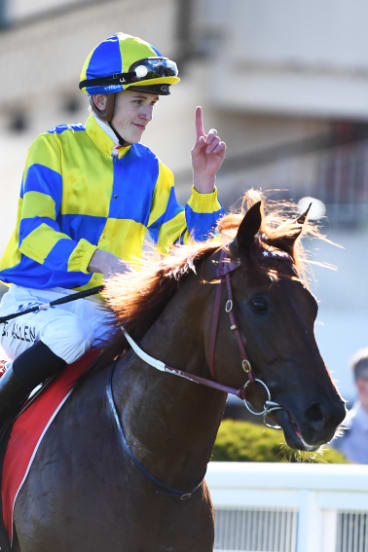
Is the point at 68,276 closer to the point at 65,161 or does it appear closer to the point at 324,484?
the point at 65,161

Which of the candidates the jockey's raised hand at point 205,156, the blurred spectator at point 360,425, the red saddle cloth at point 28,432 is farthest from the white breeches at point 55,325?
the blurred spectator at point 360,425

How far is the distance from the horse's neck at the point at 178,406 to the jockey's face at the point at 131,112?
783 millimetres

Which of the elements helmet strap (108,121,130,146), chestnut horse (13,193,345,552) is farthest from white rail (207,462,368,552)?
helmet strap (108,121,130,146)

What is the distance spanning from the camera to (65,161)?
393cm

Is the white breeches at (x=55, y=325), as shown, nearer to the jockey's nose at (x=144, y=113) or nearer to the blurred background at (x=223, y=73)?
the jockey's nose at (x=144, y=113)

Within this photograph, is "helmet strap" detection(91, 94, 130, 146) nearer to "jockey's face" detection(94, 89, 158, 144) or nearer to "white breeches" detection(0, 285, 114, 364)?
"jockey's face" detection(94, 89, 158, 144)

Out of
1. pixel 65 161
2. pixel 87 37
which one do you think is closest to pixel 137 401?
pixel 65 161

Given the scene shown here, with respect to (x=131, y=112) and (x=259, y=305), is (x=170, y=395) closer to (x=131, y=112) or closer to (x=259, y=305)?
(x=259, y=305)

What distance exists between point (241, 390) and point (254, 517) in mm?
1750

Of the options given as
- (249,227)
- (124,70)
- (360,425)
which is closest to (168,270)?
(249,227)

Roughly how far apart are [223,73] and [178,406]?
1131 centimetres

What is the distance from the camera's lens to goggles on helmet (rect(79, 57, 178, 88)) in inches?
151

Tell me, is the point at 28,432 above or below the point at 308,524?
above

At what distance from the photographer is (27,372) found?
363 centimetres
